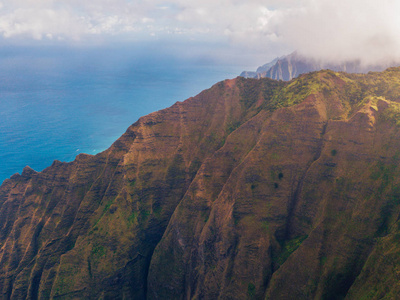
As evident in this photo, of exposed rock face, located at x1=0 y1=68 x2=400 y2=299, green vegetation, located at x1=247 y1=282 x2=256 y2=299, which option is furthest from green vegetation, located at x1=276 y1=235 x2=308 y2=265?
green vegetation, located at x1=247 y1=282 x2=256 y2=299

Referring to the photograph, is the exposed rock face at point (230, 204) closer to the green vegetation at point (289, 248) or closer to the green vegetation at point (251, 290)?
the green vegetation at point (289, 248)

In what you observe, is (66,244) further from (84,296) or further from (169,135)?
(169,135)

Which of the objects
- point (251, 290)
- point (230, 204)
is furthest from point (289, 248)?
point (230, 204)

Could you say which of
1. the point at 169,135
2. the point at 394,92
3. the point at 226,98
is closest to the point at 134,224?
the point at 169,135

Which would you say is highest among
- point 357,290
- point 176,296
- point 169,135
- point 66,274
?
point 169,135

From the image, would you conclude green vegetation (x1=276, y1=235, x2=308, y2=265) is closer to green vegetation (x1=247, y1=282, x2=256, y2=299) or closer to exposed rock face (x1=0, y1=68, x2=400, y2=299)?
exposed rock face (x1=0, y1=68, x2=400, y2=299)

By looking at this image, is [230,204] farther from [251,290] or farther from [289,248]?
[251,290]

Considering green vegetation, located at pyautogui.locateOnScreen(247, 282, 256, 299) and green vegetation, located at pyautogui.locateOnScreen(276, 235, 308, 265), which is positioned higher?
green vegetation, located at pyautogui.locateOnScreen(276, 235, 308, 265)

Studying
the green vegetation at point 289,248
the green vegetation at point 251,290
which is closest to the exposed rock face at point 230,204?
the green vegetation at point 289,248
